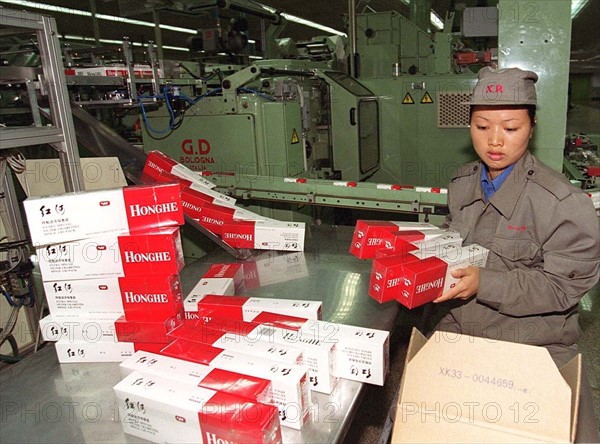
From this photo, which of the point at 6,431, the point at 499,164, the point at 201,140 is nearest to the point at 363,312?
the point at 499,164

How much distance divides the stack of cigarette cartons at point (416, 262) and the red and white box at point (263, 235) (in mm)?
502

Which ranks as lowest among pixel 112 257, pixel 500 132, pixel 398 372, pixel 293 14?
pixel 398 372

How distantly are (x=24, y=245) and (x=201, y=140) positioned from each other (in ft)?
5.49

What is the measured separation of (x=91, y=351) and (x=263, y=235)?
3.15 feet

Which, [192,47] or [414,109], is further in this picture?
[192,47]

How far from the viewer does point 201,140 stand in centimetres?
338

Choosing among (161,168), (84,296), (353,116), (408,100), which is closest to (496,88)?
(84,296)

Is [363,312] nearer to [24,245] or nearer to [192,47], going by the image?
[24,245]

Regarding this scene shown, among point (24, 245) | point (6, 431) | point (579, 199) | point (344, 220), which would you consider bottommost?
point (344, 220)

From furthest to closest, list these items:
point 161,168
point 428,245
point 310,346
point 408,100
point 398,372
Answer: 1. point 408,100
2. point 398,372
3. point 161,168
4. point 428,245
5. point 310,346

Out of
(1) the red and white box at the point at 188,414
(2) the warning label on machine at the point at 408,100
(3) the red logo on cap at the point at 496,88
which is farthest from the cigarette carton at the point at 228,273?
(2) the warning label on machine at the point at 408,100

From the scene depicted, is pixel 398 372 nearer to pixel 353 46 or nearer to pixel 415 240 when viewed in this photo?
pixel 415 240

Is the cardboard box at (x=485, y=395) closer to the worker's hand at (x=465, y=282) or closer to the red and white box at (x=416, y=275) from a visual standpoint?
the red and white box at (x=416, y=275)

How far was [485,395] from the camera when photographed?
3.61 ft
